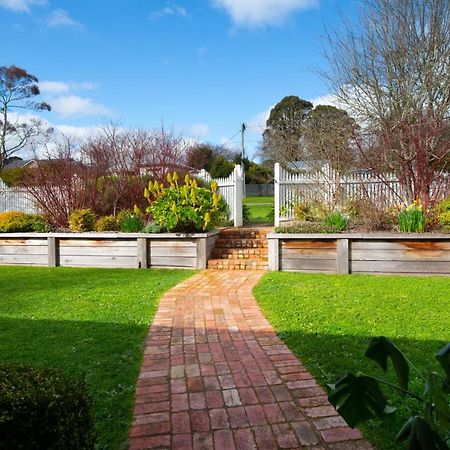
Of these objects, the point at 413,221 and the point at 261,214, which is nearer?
the point at 413,221

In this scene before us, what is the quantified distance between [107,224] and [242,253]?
2.90 metres

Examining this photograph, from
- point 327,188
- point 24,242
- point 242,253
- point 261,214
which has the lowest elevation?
point 242,253

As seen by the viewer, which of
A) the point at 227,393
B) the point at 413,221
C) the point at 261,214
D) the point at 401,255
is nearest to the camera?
the point at 227,393

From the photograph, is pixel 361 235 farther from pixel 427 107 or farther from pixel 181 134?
pixel 181 134

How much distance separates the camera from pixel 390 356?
1.28 metres

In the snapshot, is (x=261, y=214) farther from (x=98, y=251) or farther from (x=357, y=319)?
(x=357, y=319)

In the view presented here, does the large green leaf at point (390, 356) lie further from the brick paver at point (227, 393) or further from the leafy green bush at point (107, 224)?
the leafy green bush at point (107, 224)

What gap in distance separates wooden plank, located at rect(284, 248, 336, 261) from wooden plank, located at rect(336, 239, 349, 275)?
112 millimetres

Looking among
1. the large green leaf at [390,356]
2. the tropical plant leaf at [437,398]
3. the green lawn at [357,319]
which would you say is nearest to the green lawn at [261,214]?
the green lawn at [357,319]

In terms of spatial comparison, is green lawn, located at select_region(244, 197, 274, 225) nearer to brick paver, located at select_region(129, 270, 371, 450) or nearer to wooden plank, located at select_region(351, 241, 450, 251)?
wooden plank, located at select_region(351, 241, 450, 251)

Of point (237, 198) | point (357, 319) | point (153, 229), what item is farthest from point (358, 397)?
point (237, 198)

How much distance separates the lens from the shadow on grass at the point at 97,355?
234 centimetres

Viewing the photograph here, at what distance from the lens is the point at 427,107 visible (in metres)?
11.5

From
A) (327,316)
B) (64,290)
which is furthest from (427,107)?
(64,290)
